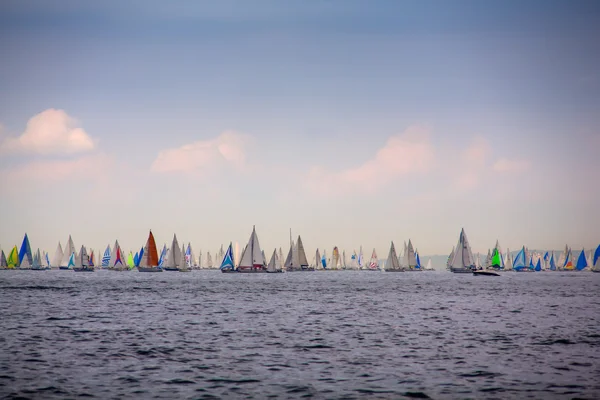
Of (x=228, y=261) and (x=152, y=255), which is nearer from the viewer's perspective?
(x=228, y=261)

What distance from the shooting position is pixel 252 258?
170m

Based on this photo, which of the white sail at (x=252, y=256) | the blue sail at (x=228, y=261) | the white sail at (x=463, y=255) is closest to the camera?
the white sail at (x=252, y=256)

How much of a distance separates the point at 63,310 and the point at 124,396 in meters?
43.9

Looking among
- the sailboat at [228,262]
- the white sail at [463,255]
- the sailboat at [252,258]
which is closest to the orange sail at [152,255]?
the sailboat at [228,262]

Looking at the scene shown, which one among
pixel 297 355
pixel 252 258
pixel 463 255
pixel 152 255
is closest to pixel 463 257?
pixel 463 255

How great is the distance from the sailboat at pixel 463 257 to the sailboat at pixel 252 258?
2500 inches

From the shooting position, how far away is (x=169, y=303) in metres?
73.6

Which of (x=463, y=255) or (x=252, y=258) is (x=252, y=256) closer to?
(x=252, y=258)

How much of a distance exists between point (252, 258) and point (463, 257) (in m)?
70.2

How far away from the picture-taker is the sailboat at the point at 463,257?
182 metres

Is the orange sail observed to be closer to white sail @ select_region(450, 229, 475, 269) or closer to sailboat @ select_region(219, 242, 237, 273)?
sailboat @ select_region(219, 242, 237, 273)

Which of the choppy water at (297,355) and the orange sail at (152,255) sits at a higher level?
the orange sail at (152,255)

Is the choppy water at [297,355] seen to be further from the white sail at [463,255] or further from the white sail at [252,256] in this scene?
the white sail at [463,255]

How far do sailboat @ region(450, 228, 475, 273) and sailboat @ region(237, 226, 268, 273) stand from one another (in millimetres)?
63510
